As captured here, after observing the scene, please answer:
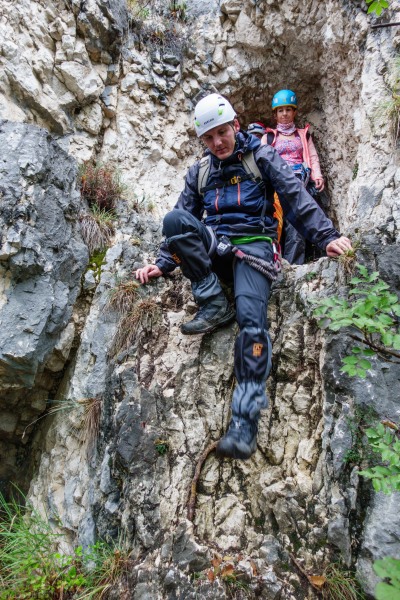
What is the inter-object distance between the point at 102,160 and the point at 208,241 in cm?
286

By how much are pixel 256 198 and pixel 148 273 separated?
49.9 inches

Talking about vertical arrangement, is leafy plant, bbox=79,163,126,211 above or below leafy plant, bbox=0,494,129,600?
above

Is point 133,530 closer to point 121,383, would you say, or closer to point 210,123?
point 121,383

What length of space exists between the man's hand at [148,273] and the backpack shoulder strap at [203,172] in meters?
0.85

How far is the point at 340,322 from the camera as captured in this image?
72.1 inches

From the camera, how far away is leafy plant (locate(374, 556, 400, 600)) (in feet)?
4.18

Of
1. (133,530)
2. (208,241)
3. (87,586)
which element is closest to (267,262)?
(208,241)

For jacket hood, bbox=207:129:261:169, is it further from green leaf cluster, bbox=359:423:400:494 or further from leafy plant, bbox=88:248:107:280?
green leaf cluster, bbox=359:423:400:494

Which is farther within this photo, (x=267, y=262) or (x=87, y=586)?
(x=267, y=262)

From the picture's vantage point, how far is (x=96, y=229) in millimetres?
4879

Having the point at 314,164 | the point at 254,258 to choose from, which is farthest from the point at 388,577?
the point at 314,164

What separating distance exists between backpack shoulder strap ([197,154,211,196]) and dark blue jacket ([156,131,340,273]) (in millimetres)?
38

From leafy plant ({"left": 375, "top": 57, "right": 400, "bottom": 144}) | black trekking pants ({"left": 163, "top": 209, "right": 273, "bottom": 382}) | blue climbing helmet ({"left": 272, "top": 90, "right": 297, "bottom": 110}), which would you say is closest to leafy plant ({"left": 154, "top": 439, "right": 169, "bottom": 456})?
black trekking pants ({"left": 163, "top": 209, "right": 273, "bottom": 382})

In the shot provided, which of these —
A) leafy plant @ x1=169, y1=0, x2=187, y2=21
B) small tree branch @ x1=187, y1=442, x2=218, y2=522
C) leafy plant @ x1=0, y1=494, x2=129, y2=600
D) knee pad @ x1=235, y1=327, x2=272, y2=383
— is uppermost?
leafy plant @ x1=169, y1=0, x2=187, y2=21
